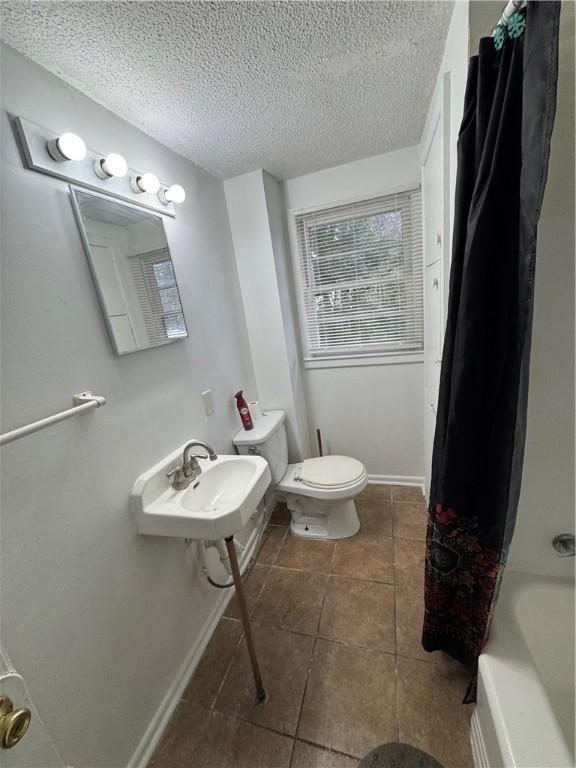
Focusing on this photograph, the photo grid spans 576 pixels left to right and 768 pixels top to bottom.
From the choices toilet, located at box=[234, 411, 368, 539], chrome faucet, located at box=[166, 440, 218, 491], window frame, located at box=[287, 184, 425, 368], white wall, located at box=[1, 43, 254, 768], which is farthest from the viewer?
window frame, located at box=[287, 184, 425, 368]

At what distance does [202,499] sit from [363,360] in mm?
1418

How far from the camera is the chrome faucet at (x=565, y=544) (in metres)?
1.04

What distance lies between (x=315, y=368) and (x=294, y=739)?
73.0 inches

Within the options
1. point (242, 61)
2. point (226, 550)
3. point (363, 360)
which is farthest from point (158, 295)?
point (363, 360)

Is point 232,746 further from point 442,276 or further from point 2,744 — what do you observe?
point 442,276

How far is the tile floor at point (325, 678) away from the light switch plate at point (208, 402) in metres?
1.00

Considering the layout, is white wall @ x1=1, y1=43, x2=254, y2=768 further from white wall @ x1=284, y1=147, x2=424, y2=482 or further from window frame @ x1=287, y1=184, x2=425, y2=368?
white wall @ x1=284, y1=147, x2=424, y2=482

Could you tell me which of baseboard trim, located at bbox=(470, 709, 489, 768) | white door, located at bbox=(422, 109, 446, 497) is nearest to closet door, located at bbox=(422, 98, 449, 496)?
white door, located at bbox=(422, 109, 446, 497)

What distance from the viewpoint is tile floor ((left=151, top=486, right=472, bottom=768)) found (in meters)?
1.01

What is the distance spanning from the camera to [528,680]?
0.82m

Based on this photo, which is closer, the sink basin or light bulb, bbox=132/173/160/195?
the sink basin

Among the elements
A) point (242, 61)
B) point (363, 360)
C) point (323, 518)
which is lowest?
point (323, 518)

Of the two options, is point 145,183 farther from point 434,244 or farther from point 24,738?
point 24,738

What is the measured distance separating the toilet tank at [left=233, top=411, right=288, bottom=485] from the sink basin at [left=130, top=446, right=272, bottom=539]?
1.16 feet
